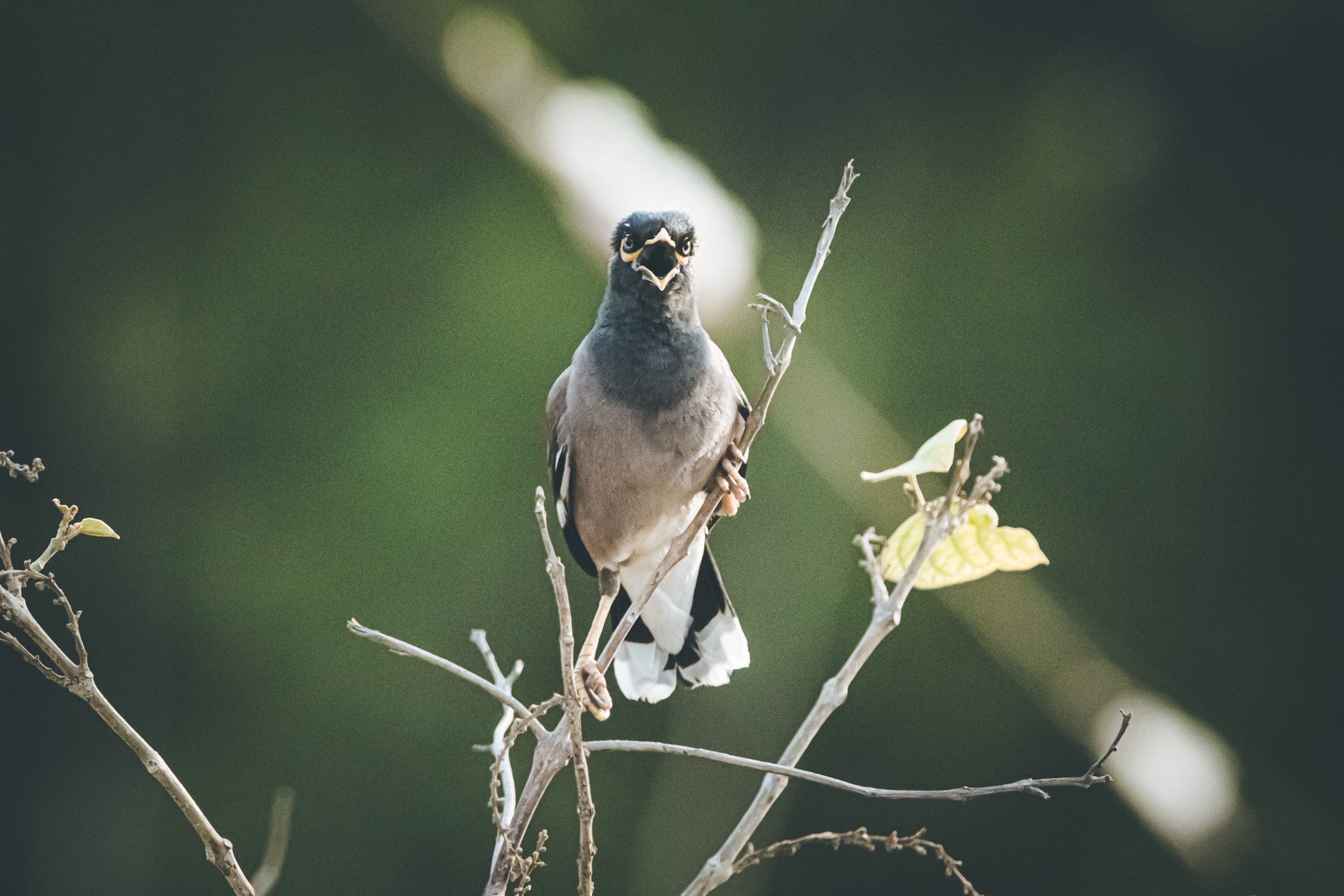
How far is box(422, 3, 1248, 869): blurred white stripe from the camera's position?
221 cm

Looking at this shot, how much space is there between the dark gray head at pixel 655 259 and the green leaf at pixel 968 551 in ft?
2.01

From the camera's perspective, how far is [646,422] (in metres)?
1.56

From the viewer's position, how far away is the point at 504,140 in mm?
2717

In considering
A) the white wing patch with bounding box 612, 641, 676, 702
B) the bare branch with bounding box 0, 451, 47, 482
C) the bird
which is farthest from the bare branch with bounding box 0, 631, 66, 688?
the white wing patch with bounding box 612, 641, 676, 702

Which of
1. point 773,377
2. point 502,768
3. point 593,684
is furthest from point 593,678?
point 773,377

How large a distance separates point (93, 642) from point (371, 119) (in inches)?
61.8

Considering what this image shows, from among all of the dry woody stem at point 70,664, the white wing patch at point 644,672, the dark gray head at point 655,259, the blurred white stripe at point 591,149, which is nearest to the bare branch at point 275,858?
the dry woody stem at point 70,664

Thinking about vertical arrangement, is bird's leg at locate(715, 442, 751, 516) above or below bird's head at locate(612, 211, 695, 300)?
below

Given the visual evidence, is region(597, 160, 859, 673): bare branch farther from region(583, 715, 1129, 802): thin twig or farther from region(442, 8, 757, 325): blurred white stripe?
region(442, 8, 757, 325): blurred white stripe

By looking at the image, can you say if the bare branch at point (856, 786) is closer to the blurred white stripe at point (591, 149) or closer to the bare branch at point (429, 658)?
the bare branch at point (429, 658)

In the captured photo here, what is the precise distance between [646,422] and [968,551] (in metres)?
0.69

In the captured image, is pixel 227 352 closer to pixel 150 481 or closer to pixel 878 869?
pixel 150 481

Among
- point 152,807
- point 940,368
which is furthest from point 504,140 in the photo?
point 152,807

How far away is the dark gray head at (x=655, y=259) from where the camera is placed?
58.6 inches
